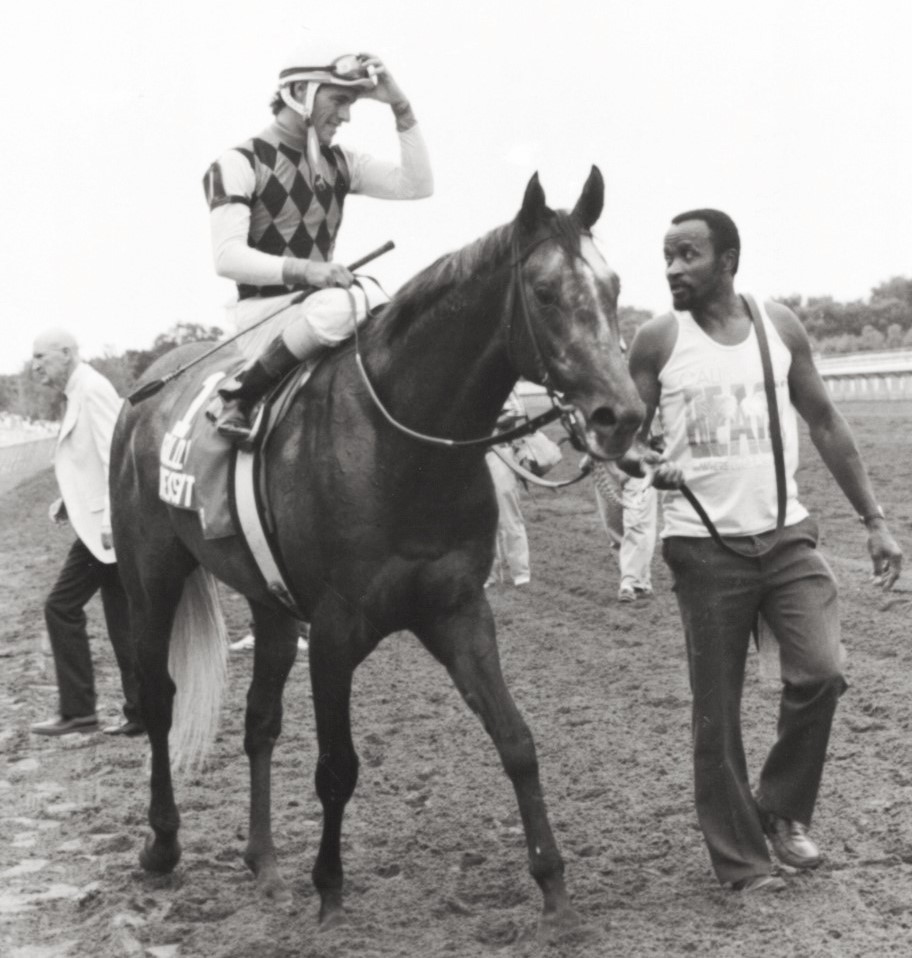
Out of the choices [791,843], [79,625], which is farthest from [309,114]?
[79,625]

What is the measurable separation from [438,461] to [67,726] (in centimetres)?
390

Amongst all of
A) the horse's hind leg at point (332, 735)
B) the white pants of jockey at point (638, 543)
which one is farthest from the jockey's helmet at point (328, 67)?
the white pants of jockey at point (638, 543)

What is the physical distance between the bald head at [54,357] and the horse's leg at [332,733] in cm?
369

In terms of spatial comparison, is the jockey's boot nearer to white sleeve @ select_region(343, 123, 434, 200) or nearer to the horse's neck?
the horse's neck

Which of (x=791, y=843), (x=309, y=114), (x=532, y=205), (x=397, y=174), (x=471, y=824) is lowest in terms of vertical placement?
(x=471, y=824)

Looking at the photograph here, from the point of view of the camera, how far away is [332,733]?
4637mm

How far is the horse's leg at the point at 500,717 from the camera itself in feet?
14.1

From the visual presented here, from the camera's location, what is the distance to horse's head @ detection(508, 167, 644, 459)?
3.78 m

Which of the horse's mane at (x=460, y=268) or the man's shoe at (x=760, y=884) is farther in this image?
the man's shoe at (x=760, y=884)

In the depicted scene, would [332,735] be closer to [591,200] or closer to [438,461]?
[438,461]

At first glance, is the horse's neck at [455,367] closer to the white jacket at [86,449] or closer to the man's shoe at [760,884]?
the man's shoe at [760,884]

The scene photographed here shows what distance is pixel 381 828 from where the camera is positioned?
5.56 m

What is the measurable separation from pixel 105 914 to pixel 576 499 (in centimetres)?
1338

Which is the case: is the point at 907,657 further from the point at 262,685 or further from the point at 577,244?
the point at 577,244
